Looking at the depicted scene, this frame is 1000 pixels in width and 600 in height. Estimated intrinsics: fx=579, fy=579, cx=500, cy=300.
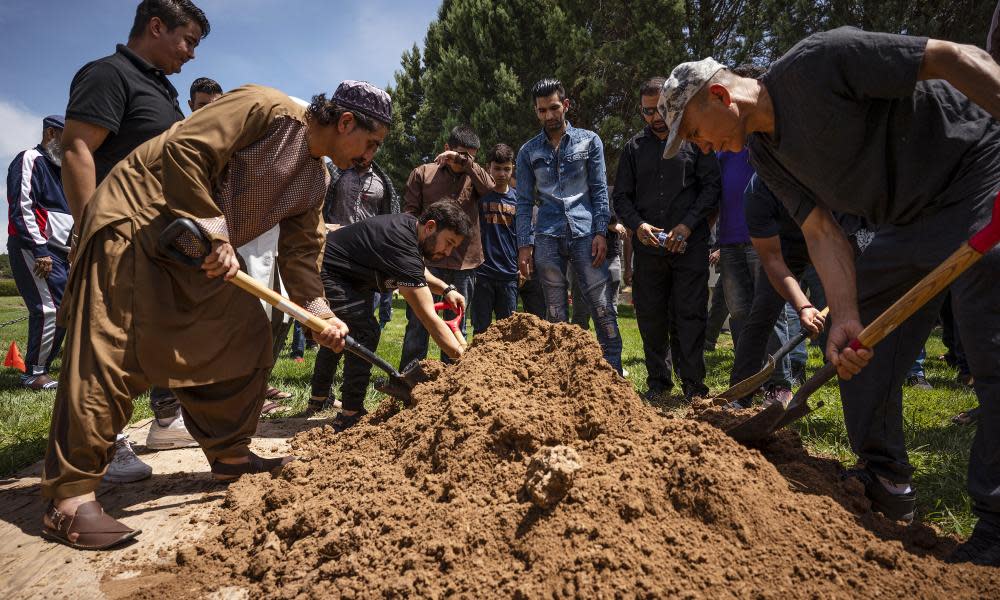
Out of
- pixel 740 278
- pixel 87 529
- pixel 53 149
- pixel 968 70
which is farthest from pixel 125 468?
pixel 740 278

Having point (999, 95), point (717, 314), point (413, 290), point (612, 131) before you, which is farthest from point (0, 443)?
point (612, 131)

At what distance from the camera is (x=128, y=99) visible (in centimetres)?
285

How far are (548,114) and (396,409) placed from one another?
108 inches

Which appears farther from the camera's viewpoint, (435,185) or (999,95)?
(435,185)

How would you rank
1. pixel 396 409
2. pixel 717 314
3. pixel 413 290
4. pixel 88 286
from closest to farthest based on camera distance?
pixel 88 286, pixel 396 409, pixel 413 290, pixel 717 314

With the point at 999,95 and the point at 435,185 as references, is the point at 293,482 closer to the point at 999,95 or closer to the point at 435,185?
the point at 999,95

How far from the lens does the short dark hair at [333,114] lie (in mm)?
2713

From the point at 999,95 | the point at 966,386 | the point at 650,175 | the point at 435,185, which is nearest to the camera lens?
the point at 999,95

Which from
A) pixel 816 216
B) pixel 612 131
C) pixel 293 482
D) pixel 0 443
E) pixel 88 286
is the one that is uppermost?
pixel 612 131

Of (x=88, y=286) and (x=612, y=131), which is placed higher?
(x=612, y=131)

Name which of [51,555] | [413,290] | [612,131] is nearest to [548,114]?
[413,290]

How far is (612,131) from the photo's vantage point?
13836mm

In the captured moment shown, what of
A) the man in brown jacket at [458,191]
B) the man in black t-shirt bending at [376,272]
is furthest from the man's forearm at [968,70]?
the man in brown jacket at [458,191]

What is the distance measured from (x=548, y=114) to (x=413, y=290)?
6.46 ft
